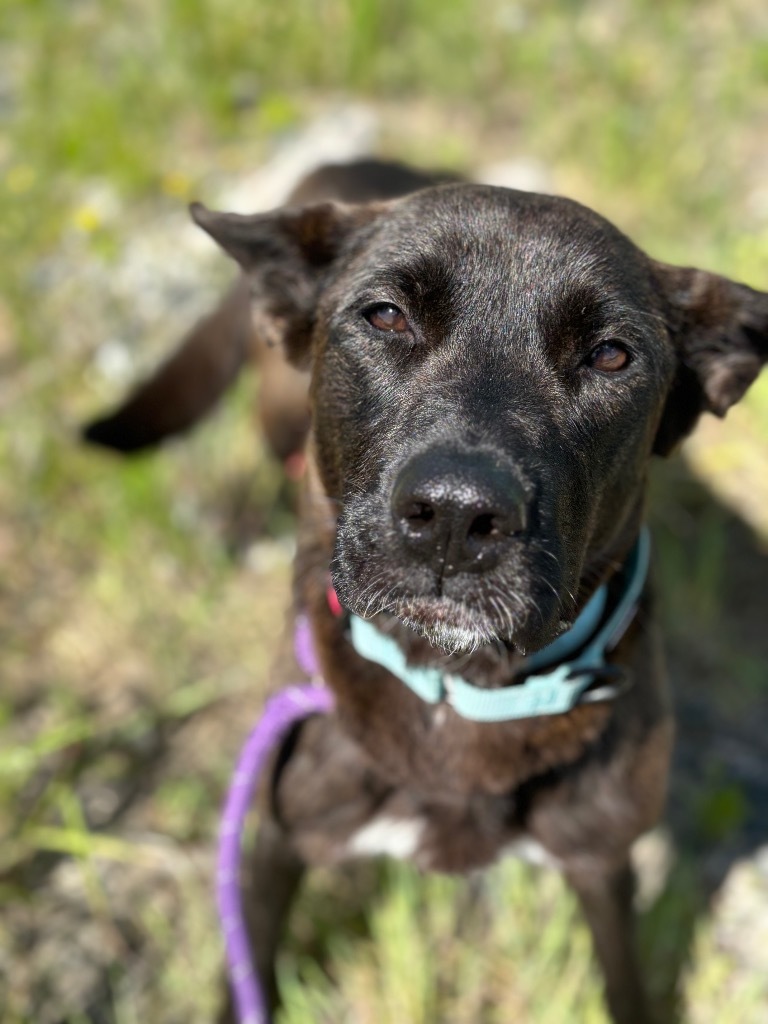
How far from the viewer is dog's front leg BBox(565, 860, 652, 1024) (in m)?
1.97

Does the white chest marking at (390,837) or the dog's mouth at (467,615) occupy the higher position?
the dog's mouth at (467,615)

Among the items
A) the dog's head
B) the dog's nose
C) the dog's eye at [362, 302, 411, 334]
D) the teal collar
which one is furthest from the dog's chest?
the dog's eye at [362, 302, 411, 334]

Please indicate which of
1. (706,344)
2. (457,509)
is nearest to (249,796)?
(457,509)

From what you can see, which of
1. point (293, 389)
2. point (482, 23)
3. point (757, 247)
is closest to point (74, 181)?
point (293, 389)

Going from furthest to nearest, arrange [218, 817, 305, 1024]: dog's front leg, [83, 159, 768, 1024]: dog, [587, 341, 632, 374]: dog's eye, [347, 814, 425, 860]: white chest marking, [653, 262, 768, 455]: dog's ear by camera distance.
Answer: [218, 817, 305, 1024]: dog's front leg < [347, 814, 425, 860]: white chest marking < [653, 262, 768, 455]: dog's ear < [587, 341, 632, 374]: dog's eye < [83, 159, 768, 1024]: dog

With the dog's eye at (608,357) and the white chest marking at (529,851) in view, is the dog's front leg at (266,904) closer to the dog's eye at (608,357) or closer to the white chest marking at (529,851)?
the white chest marking at (529,851)

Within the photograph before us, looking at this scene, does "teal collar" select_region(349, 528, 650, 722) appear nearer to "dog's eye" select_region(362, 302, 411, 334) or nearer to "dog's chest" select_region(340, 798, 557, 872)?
"dog's chest" select_region(340, 798, 557, 872)

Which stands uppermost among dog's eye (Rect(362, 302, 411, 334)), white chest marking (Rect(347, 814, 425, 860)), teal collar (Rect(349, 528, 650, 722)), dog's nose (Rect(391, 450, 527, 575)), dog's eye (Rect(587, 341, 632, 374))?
dog's eye (Rect(587, 341, 632, 374))

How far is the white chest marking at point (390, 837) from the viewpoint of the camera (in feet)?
6.22

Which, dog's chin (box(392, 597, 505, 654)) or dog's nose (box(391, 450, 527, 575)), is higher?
dog's nose (box(391, 450, 527, 575))

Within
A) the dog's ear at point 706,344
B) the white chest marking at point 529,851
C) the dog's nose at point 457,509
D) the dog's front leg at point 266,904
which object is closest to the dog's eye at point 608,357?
the dog's ear at point 706,344

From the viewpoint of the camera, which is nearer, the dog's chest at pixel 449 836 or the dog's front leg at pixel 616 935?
the dog's chest at pixel 449 836

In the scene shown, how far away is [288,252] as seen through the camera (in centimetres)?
187

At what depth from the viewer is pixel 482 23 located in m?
5.12
